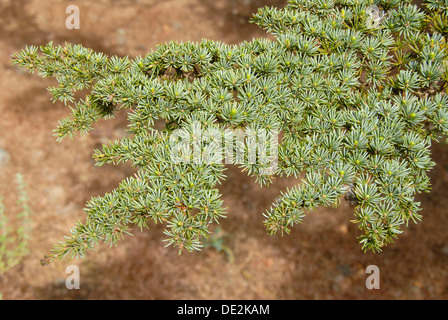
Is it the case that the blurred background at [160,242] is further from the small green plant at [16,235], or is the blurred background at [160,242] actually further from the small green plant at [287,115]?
the small green plant at [287,115]

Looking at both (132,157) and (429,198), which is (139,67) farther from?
(429,198)

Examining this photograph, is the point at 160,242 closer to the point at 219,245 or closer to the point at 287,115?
the point at 219,245

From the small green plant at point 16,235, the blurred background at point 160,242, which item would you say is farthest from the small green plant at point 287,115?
the small green plant at point 16,235

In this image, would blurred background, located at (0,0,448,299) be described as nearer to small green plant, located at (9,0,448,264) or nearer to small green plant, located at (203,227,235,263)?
small green plant, located at (203,227,235,263)

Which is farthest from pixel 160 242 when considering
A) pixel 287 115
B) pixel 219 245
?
pixel 287 115

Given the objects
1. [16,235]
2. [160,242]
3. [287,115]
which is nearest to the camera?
[287,115]

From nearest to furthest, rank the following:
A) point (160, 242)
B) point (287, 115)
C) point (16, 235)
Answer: point (287, 115)
point (16, 235)
point (160, 242)

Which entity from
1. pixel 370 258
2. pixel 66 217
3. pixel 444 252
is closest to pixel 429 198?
pixel 444 252
